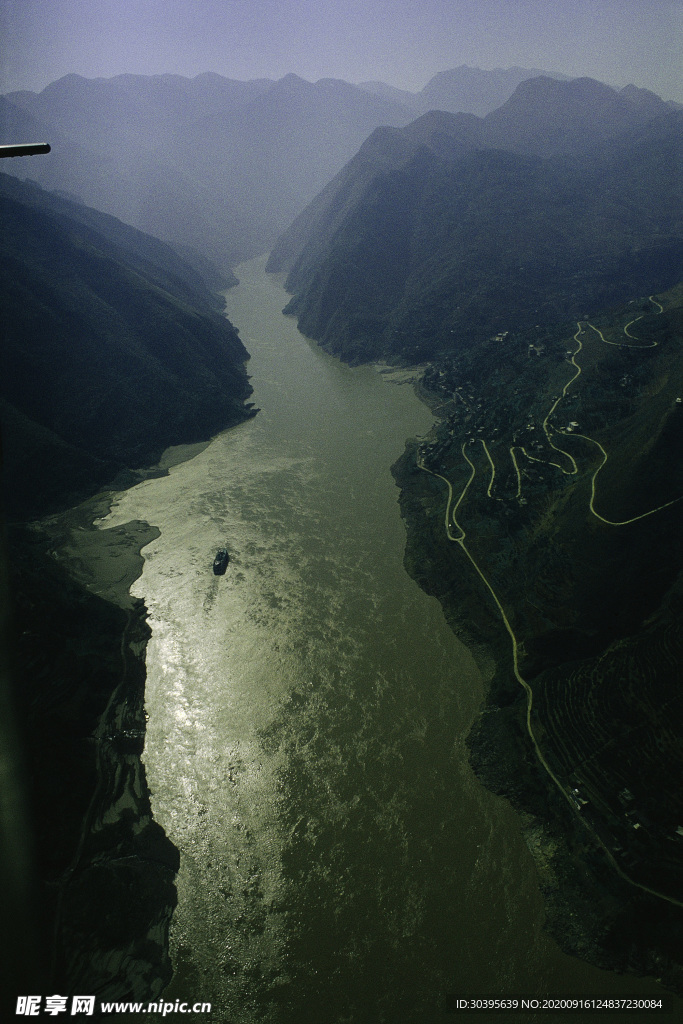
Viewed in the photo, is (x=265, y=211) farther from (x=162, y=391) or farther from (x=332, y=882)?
(x=332, y=882)

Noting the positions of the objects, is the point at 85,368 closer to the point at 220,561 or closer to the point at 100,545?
the point at 100,545

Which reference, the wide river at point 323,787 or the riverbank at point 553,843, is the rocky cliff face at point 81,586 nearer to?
the wide river at point 323,787

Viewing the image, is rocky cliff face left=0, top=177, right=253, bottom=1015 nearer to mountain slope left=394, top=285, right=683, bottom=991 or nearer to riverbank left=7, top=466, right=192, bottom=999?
riverbank left=7, top=466, right=192, bottom=999

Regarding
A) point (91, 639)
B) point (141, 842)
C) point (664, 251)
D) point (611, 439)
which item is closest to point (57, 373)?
point (91, 639)

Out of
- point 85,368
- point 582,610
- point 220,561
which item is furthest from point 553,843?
point 85,368

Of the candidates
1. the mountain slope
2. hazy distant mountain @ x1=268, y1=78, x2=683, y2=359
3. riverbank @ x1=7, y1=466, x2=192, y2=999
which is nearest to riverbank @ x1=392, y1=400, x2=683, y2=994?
the mountain slope

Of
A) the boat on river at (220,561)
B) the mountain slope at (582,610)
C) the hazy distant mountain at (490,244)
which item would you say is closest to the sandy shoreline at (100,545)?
the boat on river at (220,561)
